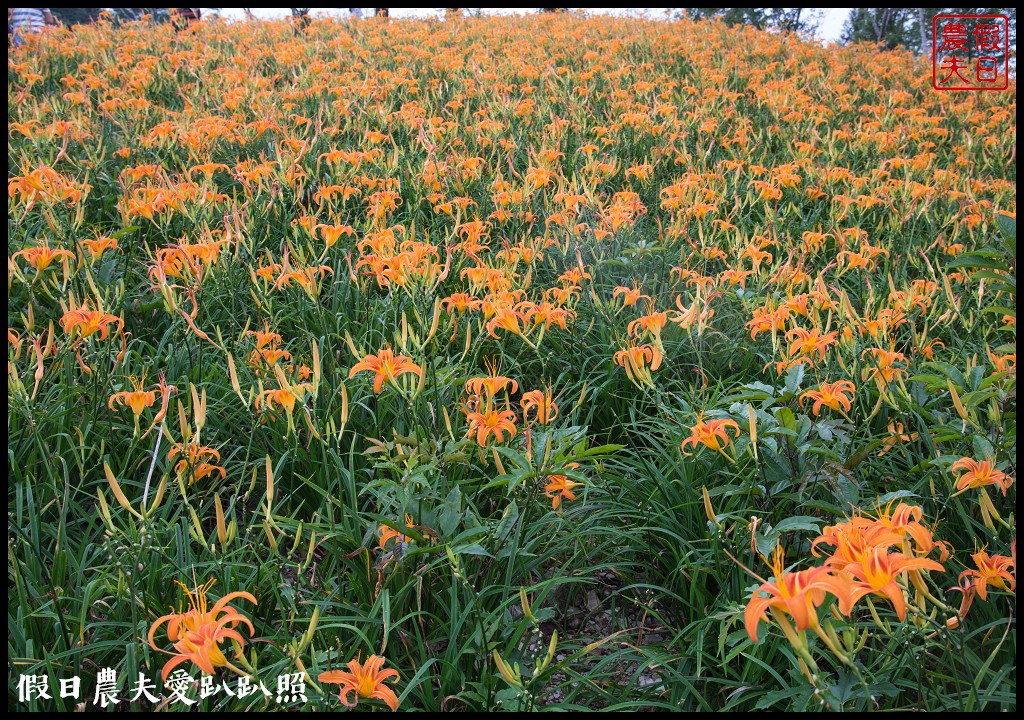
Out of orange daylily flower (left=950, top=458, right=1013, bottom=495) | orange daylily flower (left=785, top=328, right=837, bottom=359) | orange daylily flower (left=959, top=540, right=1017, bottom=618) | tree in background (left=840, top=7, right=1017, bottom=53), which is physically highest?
tree in background (left=840, top=7, right=1017, bottom=53)

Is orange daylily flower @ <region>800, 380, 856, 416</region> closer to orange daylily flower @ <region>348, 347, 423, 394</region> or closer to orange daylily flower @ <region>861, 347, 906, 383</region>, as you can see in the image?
orange daylily flower @ <region>861, 347, 906, 383</region>

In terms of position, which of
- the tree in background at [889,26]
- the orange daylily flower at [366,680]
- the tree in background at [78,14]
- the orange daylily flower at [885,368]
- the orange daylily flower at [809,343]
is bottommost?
the orange daylily flower at [366,680]

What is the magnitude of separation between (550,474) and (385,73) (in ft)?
17.0

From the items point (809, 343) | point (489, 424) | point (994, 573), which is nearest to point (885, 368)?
point (809, 343)

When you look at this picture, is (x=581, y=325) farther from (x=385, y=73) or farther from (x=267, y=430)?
(x=385, y=73)

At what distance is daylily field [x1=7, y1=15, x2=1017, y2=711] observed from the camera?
53.4 inches

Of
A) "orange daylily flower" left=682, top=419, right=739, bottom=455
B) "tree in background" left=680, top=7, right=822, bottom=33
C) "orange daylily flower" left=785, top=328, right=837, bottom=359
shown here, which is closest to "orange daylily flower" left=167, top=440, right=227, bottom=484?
"orange daylily flower" left=682, top=419, right=739, bottom=455

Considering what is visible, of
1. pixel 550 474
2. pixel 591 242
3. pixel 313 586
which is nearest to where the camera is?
pixel 550 474

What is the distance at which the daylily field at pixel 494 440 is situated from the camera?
136cm

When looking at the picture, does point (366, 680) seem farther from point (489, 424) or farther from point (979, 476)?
point (979, 476)

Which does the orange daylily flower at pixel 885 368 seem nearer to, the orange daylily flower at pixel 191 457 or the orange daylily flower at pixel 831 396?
the orange daylily flower at pixel 831 396

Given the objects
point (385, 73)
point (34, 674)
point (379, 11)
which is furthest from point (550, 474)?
point (379, 11)

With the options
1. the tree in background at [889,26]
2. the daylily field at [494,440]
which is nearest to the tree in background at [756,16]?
the tree in background at [889,26]

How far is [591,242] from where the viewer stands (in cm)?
318
